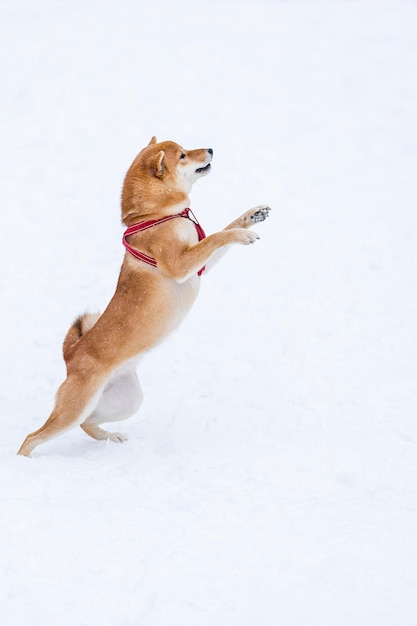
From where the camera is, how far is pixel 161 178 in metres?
6.09

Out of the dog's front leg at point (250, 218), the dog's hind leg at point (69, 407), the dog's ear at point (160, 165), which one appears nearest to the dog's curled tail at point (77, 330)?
the dog's hind leg at point (69, 407)

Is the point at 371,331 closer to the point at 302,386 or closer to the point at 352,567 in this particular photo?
the point at 302,386

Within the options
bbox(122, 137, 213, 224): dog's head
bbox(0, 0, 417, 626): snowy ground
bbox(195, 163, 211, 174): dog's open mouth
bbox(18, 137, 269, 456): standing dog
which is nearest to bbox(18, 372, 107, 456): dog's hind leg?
bbox(18, 137, 269, 456): standing dog

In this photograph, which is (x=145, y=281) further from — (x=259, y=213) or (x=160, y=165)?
(x=259, y=213)

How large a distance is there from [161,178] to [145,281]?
2.39 feet

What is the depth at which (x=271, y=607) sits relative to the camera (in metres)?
4.14

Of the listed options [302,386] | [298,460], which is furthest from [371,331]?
[298,460]

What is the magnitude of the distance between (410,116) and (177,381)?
6004 millimetres

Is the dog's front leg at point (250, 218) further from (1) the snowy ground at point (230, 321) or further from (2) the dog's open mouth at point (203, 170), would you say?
(1) the snowy ground at point (230, 321)

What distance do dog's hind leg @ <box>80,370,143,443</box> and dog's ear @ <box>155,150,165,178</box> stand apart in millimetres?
1417

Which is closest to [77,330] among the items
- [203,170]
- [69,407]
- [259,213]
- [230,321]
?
[69,407]

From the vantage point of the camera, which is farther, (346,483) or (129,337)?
(129,337)

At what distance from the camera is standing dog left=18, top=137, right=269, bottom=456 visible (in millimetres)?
5949

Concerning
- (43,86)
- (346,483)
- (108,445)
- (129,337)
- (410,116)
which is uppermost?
(410,116)
